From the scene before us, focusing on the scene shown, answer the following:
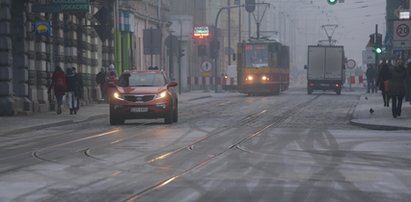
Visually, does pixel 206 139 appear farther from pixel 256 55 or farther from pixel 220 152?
pixel 256 55

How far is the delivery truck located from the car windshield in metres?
31.6

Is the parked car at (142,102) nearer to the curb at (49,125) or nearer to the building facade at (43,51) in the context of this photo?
the curb at (49,125)

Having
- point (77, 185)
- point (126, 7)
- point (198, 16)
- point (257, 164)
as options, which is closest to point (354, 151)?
point (257, 164)

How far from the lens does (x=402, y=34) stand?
24.6 m

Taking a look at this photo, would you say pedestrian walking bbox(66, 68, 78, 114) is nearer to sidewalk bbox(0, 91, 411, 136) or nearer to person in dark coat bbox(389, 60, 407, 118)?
sidewalk bbox(0, 91, 411, 136)

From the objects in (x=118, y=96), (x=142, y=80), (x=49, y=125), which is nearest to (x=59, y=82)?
(x=49, y=125)

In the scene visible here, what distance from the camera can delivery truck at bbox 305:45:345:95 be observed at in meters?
54.9

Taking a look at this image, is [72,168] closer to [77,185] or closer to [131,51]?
[77,185]

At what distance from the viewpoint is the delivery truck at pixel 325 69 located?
A: 180 feet

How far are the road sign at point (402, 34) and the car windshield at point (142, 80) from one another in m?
6.91

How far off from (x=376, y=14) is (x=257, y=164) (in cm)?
14887

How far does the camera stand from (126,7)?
45.3m

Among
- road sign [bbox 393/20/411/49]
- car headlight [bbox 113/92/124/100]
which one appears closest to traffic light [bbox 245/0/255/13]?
road sign [bbox 393/20/411/49]

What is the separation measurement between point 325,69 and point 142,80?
3258 cm
